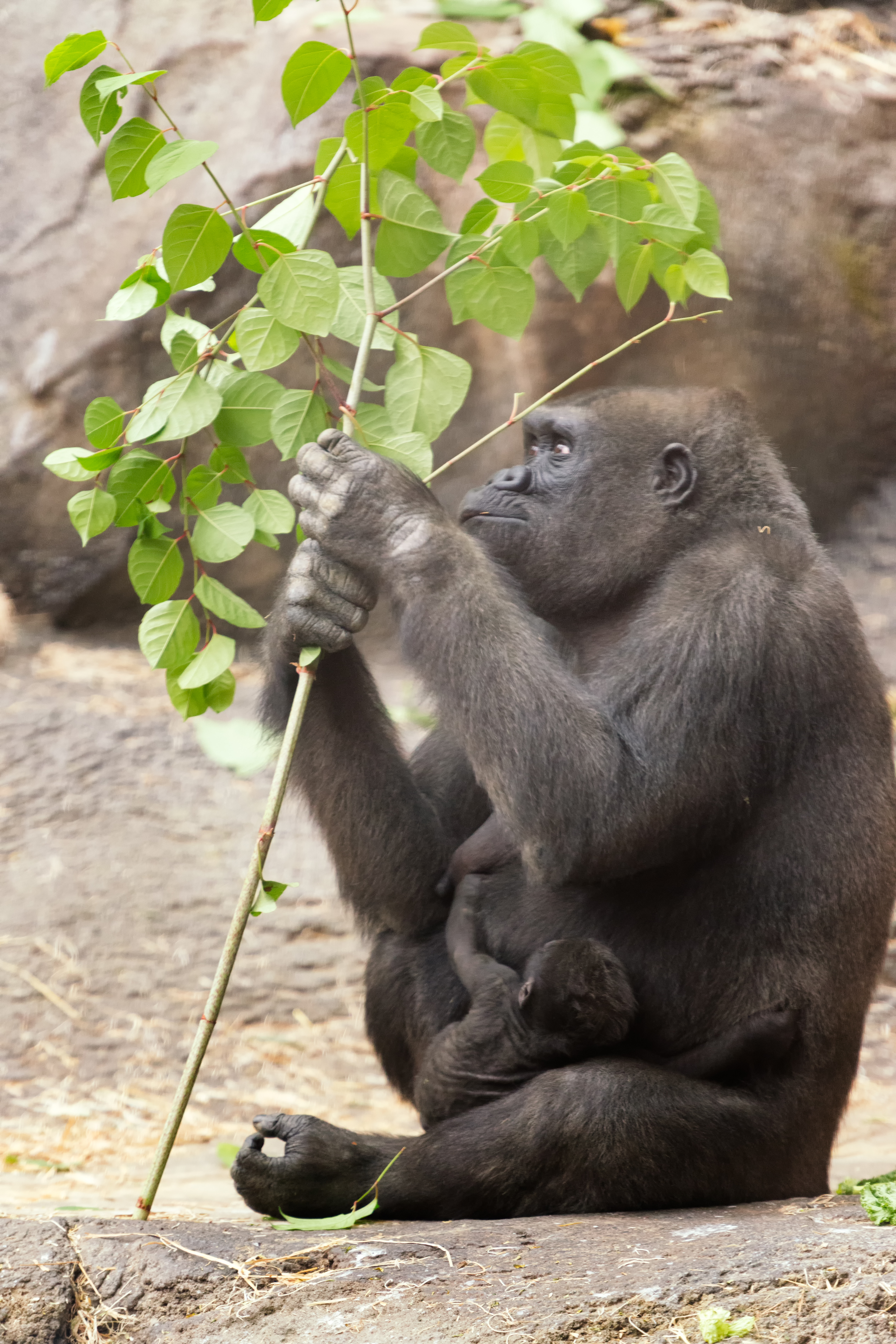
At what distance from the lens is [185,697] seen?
3.19 m

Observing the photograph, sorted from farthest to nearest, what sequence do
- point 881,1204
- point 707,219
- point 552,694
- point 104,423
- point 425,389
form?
1. point 707,219
2. point 425,389
3. point 104,423
4. point 552,694
5. point 881,1204

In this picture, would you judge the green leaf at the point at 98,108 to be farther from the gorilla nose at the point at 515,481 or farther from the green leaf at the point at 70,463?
the gorilla nose at the point at 515,481

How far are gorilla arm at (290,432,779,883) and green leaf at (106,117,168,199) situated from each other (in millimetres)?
671

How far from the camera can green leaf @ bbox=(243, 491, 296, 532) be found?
310 cm

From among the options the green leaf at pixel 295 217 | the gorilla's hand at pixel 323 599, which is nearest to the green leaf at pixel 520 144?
the green leaf at pixel 295 217

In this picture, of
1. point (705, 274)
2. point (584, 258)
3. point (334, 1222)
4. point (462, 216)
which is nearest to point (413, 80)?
point (584, 258)

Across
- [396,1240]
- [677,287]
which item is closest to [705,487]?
[677,287]

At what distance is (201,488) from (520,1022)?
1.43m

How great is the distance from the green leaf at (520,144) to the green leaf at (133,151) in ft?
3.04

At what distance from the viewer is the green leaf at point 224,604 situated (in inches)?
123

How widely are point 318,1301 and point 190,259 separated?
6.48 feet

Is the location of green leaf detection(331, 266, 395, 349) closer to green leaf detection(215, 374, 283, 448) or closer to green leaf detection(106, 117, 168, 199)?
green leaf detection(215, 374, 283, 448)

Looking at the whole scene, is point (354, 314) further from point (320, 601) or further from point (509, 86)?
point (320, 601)

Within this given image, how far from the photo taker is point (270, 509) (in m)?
3.13
